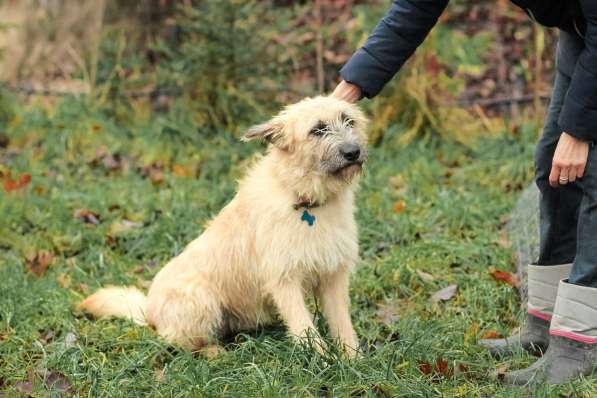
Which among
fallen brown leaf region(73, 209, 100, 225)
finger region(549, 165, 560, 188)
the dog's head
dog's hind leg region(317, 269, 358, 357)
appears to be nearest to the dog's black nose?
→ the dog's head

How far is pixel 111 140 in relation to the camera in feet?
24.9

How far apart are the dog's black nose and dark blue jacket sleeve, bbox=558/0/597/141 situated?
0.90 m

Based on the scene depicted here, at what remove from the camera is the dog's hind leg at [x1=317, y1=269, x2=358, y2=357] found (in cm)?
373

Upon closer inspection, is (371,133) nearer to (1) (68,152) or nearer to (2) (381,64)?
(1) (68,152)

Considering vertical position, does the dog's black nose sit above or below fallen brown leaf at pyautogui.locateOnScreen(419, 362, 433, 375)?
above

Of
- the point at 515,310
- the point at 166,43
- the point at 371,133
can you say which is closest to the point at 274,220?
the point at 515,310

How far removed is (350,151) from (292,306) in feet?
2.56

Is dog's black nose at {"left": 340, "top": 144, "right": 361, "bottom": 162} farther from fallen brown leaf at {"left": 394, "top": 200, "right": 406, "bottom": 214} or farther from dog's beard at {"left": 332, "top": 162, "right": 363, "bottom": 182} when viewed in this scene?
fallen brown leaf at {"left": 394, "top": 200, "right": 406, "bottom": 214}

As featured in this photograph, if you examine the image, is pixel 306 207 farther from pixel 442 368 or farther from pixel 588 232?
pixel 588 232

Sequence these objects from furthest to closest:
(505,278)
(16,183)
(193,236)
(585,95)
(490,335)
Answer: (16,183), (193,236), (505,278), (490,335), (585,95)

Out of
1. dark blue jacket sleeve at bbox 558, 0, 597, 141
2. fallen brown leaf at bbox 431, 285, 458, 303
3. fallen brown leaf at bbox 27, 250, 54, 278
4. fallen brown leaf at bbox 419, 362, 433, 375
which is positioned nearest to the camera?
dark blue jacket sleeve at bbox 558, 0, 597, 141

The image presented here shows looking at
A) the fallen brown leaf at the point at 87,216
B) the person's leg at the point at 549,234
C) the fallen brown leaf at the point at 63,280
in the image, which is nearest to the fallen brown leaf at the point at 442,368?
the person's leg at the point at 549,234

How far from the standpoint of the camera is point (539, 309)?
376cm

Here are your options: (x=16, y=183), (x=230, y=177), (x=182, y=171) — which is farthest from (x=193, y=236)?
(x=16, y=183)
